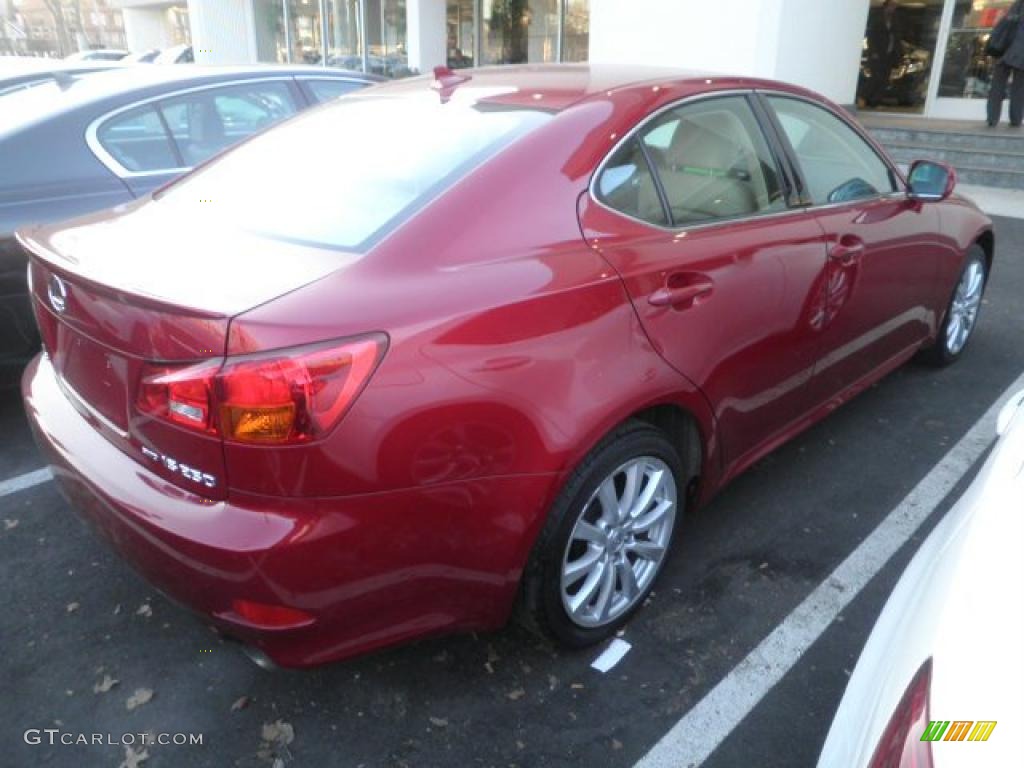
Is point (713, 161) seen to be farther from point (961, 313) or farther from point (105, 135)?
point (105, 135)

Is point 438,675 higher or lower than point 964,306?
lower

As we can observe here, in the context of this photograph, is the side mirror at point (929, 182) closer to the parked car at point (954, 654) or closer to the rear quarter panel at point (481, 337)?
the rear quarter panel at point (481, 337)

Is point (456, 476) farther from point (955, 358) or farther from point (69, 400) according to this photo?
point (955, 358)

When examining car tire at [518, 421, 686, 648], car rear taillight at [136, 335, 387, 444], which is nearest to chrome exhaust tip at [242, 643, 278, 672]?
car rear taillight at [136, 335, 387, 444]

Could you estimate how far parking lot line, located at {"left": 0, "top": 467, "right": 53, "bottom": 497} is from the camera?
132 inches

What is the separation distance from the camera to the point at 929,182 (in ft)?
12.2

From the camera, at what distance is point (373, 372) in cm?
175

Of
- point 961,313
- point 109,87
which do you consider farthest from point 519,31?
point 961,313

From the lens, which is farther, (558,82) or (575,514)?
(558,82)

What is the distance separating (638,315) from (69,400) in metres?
1.60

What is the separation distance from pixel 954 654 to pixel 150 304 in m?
1.68

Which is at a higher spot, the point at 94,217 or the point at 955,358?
the point at 94,217

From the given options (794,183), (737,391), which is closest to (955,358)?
(794,183)

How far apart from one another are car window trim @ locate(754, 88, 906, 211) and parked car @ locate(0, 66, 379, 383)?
287 cm
